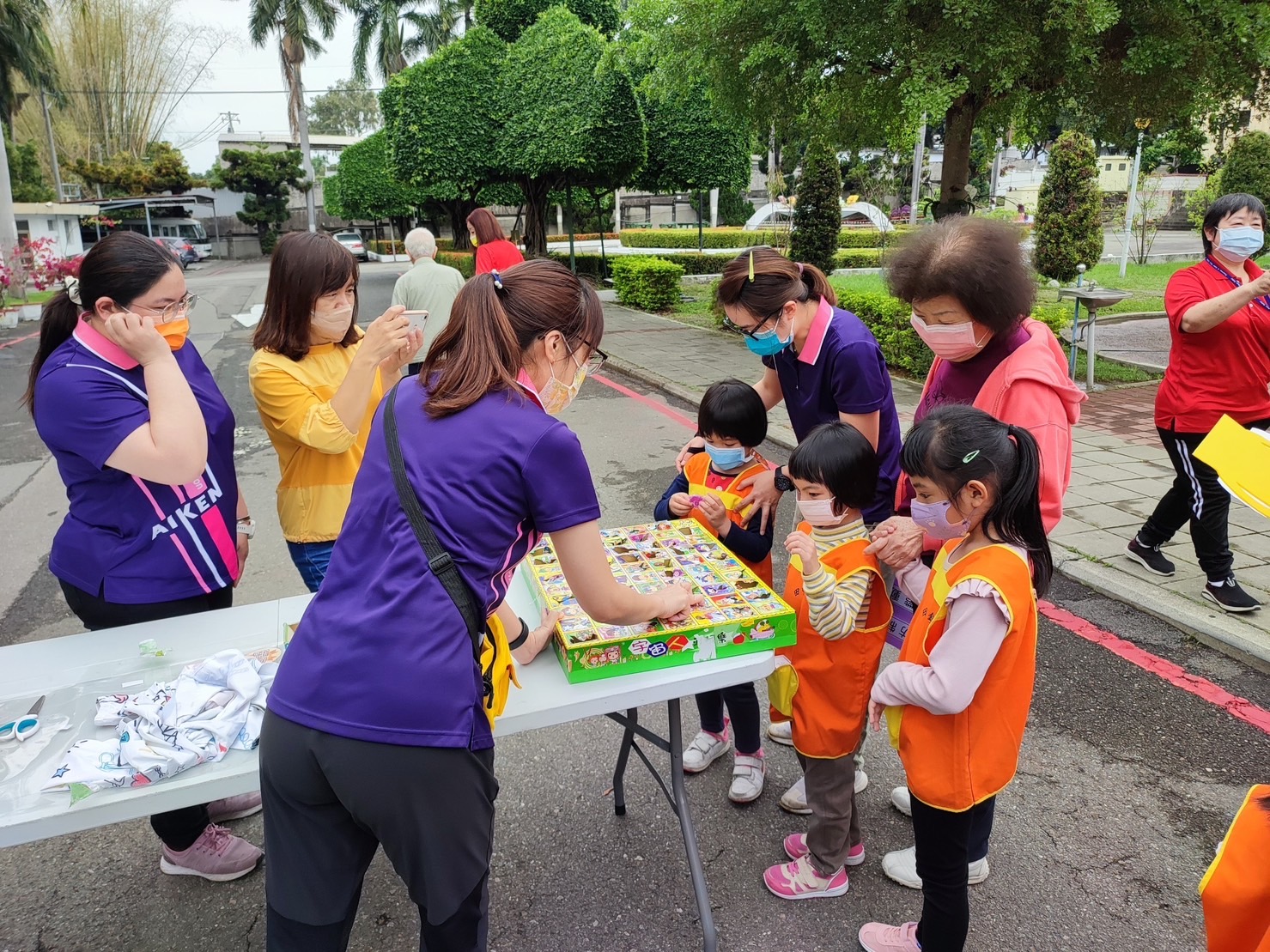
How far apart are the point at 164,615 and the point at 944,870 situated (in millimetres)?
2178

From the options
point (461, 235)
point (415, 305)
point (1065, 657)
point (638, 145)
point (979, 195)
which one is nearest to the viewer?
point (1065, 657)

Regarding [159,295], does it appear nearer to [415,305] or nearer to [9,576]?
[9,576]

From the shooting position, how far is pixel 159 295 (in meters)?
2.20

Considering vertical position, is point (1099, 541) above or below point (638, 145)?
below

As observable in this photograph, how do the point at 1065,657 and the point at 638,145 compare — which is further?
the point at 638,145

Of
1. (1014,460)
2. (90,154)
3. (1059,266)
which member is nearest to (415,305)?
(1014,460)

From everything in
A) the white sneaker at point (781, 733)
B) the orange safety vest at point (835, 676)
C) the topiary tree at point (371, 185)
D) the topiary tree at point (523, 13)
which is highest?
the topiary tree at point (523, 13)

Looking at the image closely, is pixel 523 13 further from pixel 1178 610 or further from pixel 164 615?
pixel 164 615

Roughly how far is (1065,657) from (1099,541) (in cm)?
144

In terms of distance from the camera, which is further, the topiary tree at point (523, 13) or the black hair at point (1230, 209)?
the topiary tree at point (523, 13)

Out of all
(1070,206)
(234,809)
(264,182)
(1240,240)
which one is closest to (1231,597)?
(1240,240)

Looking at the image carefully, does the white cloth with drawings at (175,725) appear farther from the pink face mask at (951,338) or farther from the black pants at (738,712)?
the pink face mask at (951,338)

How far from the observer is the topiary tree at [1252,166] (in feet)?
53.8

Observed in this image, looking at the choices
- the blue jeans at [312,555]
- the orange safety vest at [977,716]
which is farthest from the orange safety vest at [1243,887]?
the blue jeans at [312,555]
